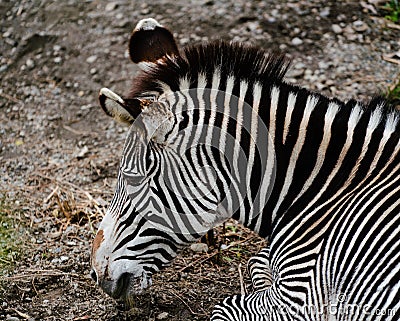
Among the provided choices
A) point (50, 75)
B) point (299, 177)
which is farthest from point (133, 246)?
point (50, 75)

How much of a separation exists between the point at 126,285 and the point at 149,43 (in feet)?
5.25

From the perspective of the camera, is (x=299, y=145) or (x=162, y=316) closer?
(x=299, y=145)

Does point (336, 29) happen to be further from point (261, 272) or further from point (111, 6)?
point (261, 272)

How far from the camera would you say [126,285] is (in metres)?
4.15

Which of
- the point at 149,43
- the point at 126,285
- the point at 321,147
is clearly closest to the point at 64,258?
the point at 126,285

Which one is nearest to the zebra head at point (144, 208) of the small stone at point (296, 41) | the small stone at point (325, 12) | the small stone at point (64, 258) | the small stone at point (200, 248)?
the small stone at point (200, 248)

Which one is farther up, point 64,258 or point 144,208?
point 144,208

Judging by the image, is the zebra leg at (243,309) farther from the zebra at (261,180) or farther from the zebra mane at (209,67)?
the zebra mane at (209,67)

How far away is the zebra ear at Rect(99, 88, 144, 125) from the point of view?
3.65 m

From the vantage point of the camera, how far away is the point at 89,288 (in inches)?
203

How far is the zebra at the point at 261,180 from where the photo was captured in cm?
362

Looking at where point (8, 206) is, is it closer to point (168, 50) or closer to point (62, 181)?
point (62, 181)

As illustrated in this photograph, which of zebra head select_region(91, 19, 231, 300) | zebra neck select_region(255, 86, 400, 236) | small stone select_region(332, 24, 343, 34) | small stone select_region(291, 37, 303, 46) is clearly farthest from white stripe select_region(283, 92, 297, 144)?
small stone select_region(332, 24, 343, 34)

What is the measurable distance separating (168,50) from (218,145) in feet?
2.91
